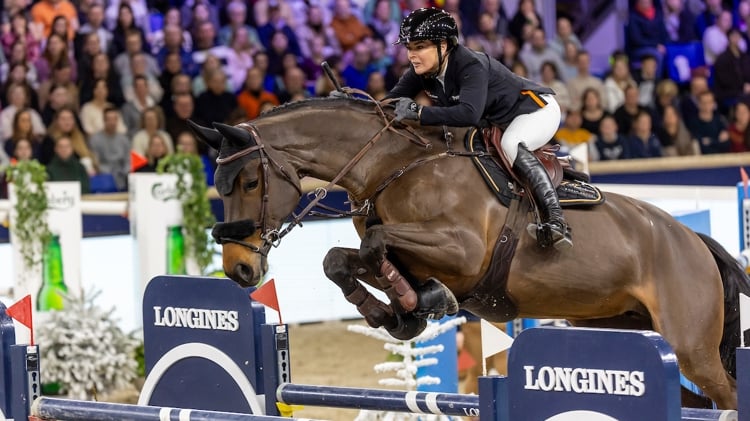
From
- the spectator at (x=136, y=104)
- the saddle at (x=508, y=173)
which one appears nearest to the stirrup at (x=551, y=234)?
the saddle at (x=508, y=173)

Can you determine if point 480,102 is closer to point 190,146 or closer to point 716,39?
point 190,146

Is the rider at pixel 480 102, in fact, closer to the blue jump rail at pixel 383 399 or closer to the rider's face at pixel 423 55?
the rider's face at pixel 423 55

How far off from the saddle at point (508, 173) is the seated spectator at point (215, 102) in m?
5.65

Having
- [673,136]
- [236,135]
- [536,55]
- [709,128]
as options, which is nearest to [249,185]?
[236,135]

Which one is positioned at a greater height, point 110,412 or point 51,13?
point 51,13

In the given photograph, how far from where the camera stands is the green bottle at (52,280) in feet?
25.5

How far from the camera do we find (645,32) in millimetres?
13742

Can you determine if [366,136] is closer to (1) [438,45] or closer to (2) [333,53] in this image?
(1) [438,45]

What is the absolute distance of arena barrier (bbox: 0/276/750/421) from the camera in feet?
10.4

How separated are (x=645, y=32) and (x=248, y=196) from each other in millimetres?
9953

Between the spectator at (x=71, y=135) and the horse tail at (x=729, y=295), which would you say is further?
the spectator at (x=71, y=135)

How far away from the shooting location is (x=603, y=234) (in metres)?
4.87

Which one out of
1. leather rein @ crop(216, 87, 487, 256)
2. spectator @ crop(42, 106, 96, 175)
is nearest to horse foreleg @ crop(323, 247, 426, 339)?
leather rein @ crop(216, 87, 487, 256)

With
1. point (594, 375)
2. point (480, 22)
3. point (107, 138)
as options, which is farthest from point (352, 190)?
point (480, 22)
